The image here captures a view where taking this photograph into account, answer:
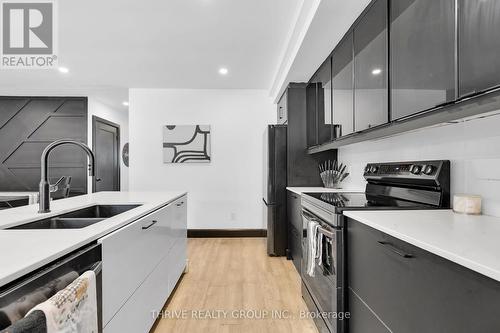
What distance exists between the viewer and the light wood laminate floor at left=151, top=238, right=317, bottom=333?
6.30 feet

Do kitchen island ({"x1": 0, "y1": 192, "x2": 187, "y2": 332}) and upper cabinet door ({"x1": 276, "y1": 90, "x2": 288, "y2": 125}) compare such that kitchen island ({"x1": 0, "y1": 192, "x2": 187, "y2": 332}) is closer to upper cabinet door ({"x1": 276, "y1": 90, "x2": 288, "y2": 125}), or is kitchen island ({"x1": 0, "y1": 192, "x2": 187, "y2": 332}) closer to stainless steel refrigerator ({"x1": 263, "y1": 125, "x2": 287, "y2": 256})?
stainless steel refrigerator ({"x1": 263, "y1": 125, "x2": 287, "y2": 256})

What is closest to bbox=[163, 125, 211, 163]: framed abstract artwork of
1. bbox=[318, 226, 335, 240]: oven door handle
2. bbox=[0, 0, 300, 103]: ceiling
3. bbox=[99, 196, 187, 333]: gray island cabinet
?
bbox=[0, 0, 300, 103]: ceiling

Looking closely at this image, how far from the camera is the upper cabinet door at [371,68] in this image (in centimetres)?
162

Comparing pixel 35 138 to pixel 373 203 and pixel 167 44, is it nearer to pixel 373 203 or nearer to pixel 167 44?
pixel 167 44

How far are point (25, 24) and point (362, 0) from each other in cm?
303

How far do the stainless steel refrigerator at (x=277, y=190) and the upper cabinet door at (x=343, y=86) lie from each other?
0.95 meters

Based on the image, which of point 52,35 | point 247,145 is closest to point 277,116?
point 247,145

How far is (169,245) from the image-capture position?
2.13 meters

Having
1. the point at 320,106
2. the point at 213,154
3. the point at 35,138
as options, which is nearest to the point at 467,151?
the point at 320,106

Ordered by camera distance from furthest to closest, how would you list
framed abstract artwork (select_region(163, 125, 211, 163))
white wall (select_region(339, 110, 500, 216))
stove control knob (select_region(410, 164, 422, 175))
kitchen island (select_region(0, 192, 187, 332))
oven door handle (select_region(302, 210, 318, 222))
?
1. framed abstract artwork (select_region(163, 125, 211, 163))
2. oven door handle (select_region(302, 210, 318, 222))
3. stove control knob (select_region(410, 164, 422, 175))
4. white wall (select_region(339, 110, 500, 216))
5. kitchen island (select_region(0, 192, 187, 332))

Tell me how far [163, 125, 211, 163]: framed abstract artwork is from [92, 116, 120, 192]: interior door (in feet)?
5.47

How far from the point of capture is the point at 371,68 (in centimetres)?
177

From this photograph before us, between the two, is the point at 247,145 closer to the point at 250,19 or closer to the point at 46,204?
the point at 250,19

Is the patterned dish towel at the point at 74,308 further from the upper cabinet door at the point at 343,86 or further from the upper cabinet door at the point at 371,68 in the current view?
the upper cabinet door at the point at 343,86
